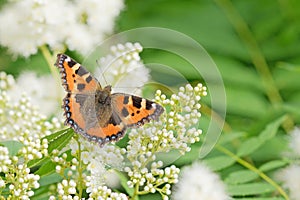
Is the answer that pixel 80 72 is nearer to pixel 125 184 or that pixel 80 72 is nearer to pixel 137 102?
pixel 137 102

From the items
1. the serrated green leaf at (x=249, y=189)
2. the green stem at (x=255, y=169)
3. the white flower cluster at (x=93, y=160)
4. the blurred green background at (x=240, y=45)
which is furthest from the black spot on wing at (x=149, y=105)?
the blurred green background at (x=240, y=45)

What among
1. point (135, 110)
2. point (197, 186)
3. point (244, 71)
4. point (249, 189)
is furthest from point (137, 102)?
point (244, 71)

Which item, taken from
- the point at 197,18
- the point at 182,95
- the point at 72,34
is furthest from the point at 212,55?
the point at 182,95

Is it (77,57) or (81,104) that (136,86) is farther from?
(77,57)

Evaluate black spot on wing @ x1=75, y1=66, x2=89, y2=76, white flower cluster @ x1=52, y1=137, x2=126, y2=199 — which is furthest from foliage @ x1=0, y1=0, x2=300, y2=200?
black spot on wing @ x1=75, y1=66, x2=89, y2=76

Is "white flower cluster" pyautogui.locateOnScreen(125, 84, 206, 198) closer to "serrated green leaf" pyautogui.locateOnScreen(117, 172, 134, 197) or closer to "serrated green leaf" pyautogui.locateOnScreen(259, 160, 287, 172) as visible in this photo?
"serrated green leaf" pyautogui.locateOnScreen(117, 172, 134, 197)
